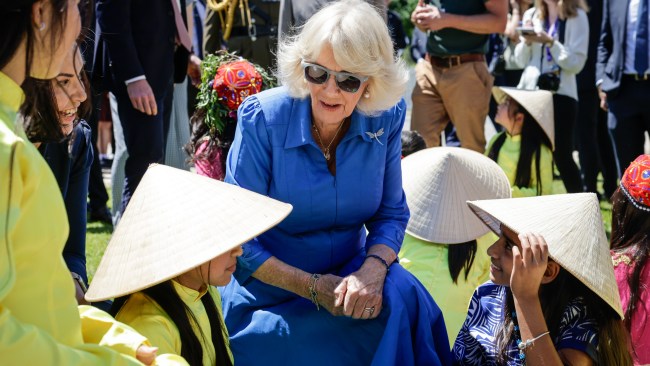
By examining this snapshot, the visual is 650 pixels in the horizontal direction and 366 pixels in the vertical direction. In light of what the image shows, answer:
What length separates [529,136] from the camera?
5.68 m

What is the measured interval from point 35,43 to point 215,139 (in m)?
2.89

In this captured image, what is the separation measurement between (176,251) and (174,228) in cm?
7

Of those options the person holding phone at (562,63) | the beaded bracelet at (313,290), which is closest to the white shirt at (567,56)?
the person holding phone at (562,63)

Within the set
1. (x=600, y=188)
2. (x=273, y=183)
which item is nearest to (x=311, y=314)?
(x=273, y=183)

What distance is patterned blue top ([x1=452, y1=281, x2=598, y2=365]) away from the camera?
2828 mm

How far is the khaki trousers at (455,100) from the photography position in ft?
20.4

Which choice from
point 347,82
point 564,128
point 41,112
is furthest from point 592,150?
point 41,112

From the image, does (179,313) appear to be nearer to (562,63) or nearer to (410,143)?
(410,143)

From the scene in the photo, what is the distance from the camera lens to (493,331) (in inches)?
119

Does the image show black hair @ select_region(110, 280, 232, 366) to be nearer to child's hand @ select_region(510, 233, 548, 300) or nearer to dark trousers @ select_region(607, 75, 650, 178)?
child's hand @ select_region(510, 233, 548, 300)

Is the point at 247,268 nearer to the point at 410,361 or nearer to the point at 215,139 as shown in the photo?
the point at 410,361

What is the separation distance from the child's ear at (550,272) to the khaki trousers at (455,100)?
345cm

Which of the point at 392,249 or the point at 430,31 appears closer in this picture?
the point at 392,249

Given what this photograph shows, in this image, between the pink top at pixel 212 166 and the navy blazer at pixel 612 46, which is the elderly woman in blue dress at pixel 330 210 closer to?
the pink top at pixel 212 166
